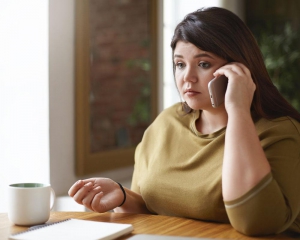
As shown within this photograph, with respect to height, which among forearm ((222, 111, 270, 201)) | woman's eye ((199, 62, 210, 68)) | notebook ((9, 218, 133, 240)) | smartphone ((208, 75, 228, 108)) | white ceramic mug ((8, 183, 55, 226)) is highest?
woman's eye ((199, 62, 210, 68))

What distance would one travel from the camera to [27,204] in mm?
1407

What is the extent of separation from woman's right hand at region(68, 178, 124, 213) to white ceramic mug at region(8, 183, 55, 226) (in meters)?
0.18

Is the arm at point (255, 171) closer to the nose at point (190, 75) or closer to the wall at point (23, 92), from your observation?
the nose at point (190, 75)

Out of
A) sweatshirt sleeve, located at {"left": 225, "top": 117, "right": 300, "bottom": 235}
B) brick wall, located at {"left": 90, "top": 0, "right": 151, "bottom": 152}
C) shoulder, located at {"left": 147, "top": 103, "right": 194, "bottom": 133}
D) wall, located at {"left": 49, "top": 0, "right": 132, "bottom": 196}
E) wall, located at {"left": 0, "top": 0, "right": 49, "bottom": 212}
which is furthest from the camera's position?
brick wall, located at {"left": 90, "top": 0, "right": 151, "bottom": 152}

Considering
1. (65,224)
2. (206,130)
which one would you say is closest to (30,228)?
(65,224)

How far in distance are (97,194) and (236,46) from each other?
633 millimetres

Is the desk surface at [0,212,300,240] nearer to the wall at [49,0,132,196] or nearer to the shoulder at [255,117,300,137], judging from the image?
the shoulder at [255,117,300,137]

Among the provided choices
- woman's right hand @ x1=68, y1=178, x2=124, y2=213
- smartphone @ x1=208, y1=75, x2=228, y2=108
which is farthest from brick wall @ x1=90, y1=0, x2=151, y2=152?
smartphone @ x1=208, y1=75, x2=228, y2=108

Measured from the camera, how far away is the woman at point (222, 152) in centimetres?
137

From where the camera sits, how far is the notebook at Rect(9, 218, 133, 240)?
1253 mm

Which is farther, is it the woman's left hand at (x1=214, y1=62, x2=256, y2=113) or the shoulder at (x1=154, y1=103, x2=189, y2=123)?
the shoulder at (x1=154, y1=103, x2=189, y2=123)

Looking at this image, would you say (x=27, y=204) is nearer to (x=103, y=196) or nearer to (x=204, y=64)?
(x=103, y=196)

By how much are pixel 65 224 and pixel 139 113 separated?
430 cm

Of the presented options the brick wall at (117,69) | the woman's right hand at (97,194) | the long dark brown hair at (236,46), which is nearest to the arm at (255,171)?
the long dark brown hair at (236,46)
